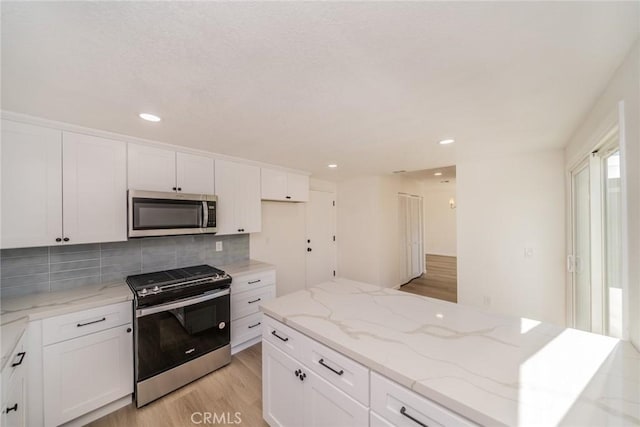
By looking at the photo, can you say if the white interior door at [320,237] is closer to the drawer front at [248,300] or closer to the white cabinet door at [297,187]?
the white cabinet door at [297,187]

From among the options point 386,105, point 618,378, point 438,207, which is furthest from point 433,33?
point 438,207

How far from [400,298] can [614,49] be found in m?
1.69

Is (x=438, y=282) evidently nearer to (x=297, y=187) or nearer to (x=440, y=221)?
(x=440, y=221)

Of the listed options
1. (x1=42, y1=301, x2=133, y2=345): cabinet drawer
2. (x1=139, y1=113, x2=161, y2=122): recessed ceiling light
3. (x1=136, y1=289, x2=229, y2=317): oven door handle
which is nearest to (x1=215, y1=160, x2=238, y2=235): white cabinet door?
(x1=136, y1=289, x2=229, y2=317): oven door handle

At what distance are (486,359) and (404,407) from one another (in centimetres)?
40

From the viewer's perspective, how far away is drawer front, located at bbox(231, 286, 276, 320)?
267 cm

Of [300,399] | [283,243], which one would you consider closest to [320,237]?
[283,243]

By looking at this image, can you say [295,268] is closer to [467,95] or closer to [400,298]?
[400,298]

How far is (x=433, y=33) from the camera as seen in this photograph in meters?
0.96

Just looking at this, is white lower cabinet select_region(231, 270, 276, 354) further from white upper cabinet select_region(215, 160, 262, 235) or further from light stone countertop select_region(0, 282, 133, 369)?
light stone countertop select_region(0, 282, 133, 369)

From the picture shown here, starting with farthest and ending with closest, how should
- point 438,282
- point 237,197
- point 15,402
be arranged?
1. point 438,282
2. point 237,197
3. point 15,402

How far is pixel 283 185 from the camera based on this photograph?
357 cm

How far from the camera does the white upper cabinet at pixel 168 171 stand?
2.22 m

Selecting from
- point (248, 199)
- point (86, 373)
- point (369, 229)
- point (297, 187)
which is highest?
point (297, 187)
